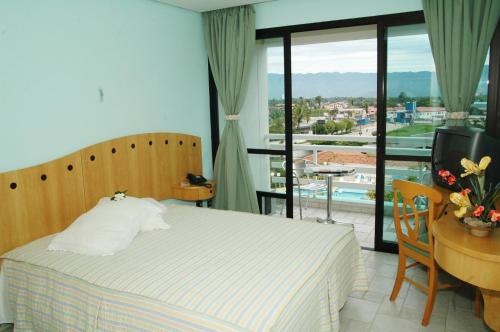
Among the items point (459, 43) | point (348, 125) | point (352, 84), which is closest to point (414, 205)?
point (459, 43)

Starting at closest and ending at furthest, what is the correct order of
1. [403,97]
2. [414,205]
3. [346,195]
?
[414,205] < [403,97] < [346,195]

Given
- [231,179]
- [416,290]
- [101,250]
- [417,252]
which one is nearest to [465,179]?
[417,252]

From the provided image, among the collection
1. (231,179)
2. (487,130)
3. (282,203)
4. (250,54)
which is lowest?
(282,203)

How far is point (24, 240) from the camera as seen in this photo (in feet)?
9.38

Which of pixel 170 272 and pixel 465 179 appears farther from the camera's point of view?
pixel 465 179

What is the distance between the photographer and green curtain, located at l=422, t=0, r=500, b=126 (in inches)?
129

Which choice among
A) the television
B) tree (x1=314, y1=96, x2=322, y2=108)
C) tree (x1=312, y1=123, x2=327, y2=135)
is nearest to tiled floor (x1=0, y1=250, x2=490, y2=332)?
the television

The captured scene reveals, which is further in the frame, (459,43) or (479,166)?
(459,43)

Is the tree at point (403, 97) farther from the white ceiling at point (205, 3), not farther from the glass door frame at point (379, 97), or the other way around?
the white ceiling at point (205, 3)

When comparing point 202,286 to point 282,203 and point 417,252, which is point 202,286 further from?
point 282,203

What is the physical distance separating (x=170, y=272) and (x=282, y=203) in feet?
8.14

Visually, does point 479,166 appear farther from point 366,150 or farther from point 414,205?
point 366,150

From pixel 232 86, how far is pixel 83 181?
1996 mm

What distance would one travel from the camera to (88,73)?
10.8 feet
